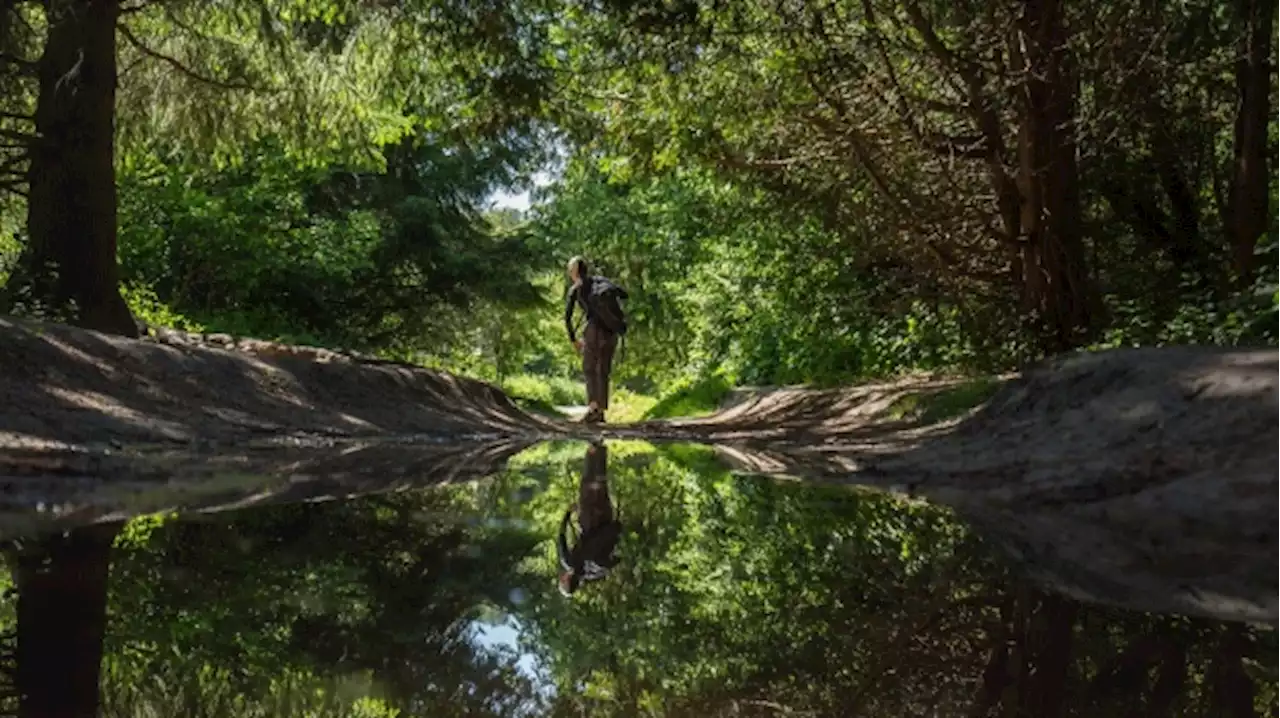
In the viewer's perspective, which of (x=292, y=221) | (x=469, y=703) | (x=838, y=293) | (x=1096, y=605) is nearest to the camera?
(x=469, y=703)

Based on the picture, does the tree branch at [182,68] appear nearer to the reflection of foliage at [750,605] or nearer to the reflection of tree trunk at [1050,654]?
the reflection of foliage at [750,605]

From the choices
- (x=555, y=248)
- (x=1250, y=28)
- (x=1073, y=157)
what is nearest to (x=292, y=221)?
(x=555, y=248)

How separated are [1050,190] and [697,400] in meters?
10.6

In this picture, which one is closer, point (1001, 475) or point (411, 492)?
point (411, 492)

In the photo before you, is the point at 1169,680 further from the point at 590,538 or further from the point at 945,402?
the point at 945,402

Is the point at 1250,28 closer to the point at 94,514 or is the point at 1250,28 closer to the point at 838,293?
the point at 838,293

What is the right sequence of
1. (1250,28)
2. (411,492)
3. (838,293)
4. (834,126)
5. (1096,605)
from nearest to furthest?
(1096,605)
(411,492)
(1250,28)
(834,126)
(838,293)

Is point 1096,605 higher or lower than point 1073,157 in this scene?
lower

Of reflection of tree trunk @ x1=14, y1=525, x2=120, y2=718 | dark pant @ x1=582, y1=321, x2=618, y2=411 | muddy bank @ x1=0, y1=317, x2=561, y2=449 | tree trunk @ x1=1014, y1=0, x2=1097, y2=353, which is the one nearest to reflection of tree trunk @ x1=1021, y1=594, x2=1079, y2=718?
reflection of tree trunk @ x1=14, y1=525, x2=120, y2=718

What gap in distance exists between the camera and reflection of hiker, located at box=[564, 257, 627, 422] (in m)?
15.3

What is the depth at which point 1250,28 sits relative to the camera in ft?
39.3

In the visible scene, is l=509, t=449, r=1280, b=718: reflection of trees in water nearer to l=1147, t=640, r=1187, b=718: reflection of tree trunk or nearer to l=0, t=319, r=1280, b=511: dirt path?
l=1147, t=640, r=1187, b=718: reflection of tree trunk

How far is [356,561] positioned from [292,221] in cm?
1897

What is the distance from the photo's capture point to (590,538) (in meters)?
5.60
